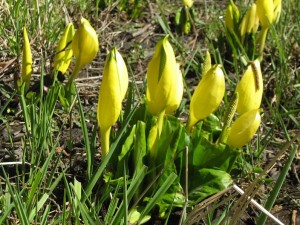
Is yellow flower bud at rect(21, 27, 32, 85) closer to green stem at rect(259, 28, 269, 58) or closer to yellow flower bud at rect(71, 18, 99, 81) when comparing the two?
yellow flower bud at rect(71, 18, 99, 81)

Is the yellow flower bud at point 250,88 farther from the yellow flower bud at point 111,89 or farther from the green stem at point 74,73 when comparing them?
the green stem at point 74,73

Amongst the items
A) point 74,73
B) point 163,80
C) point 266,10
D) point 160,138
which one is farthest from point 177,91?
point 266,10

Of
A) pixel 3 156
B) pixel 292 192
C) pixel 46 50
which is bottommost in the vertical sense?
pixel 292 192

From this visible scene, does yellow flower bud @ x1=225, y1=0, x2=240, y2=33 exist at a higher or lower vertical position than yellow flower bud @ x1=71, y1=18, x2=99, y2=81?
lower

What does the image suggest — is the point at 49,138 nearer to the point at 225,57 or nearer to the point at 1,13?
the point at 1,13

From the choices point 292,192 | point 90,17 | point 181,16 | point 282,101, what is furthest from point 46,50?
point 292,192

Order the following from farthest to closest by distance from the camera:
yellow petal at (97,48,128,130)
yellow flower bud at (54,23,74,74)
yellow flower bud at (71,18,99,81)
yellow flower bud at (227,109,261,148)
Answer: yellow flower bud at (54,23,74,74) < yellow flower bud at (71,18,99,81) < yellow flower bud at (227,109,261,148) < yellow petal at (97,48,128,130)

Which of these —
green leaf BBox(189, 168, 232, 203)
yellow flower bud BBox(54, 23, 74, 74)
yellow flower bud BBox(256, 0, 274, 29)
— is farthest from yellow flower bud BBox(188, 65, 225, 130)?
yellow flower bud BBox(256, 0, 274, 29)
